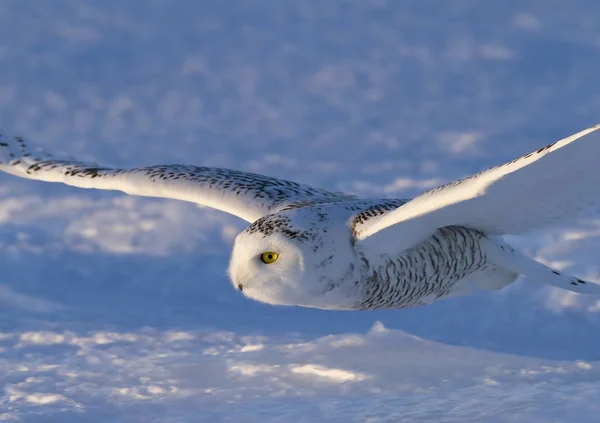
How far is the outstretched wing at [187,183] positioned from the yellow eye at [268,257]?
1.24m

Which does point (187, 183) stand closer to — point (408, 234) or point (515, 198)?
point (408, 234)

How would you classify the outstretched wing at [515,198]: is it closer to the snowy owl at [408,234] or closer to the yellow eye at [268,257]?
the snowy owl at [408,234]

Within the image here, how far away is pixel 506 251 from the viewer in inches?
279

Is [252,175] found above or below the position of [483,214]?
above

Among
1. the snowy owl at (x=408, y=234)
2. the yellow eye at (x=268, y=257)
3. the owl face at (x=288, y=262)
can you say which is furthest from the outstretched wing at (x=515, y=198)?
the yellow eye at (x=268, y=257)

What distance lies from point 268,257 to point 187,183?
188 centimetres

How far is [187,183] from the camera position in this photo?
24.9 feet

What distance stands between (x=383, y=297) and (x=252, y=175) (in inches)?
80.7

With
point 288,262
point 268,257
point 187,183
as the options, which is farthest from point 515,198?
point 187,183

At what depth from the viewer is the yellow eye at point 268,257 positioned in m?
5.89

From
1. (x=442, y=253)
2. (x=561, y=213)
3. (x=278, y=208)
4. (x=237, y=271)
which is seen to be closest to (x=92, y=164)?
(x=278, y=208)

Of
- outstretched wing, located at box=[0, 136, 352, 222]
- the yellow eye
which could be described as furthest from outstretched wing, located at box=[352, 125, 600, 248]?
outstretched wing, located at box=[0, 136, 352, 222]

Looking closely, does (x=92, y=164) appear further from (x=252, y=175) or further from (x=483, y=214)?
(x=483, y=214)

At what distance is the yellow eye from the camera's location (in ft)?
19.3
